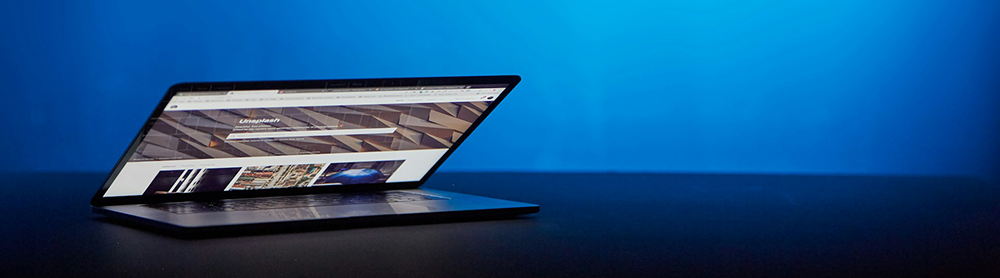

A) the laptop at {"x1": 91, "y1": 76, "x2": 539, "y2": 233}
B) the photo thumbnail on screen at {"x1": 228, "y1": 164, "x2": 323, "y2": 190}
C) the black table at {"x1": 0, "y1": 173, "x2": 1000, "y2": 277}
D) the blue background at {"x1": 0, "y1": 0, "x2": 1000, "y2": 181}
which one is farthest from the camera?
the blue background at {"x1": 0, "y1": 0, "x2": 1000, "y2": 181}

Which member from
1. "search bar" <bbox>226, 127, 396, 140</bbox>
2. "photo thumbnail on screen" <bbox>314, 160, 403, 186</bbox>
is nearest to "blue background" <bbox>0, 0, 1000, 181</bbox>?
"photo thumbnail on screen" <bbox>314, 160, 403, 186</bbox>

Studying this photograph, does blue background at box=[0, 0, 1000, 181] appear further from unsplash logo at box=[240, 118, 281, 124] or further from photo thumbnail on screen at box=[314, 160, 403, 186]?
unsplash logo at box=[240, 118, 281, 124]

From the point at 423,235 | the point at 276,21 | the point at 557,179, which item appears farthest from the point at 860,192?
the point at 276,21

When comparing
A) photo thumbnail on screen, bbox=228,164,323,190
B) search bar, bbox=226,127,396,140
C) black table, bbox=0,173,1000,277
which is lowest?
black table, bbox=0,173,1000,277

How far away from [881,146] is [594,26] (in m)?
0.92

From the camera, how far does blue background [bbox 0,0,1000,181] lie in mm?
2836

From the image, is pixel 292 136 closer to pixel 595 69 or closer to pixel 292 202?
pixel 292 202

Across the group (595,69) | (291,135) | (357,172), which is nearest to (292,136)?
(291,135)

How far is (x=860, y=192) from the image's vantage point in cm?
178

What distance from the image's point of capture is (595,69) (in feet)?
9.61

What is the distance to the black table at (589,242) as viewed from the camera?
3.06 feet

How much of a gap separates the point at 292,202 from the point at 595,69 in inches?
68.1

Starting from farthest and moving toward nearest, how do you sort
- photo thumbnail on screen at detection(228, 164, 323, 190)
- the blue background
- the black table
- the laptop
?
1. the blue background
2. photo thumbnail on screen at detection(228, 164, 323, 190)
3. the laptop
4. the black table

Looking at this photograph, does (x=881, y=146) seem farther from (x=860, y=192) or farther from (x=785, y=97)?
(x=860, y=192)
